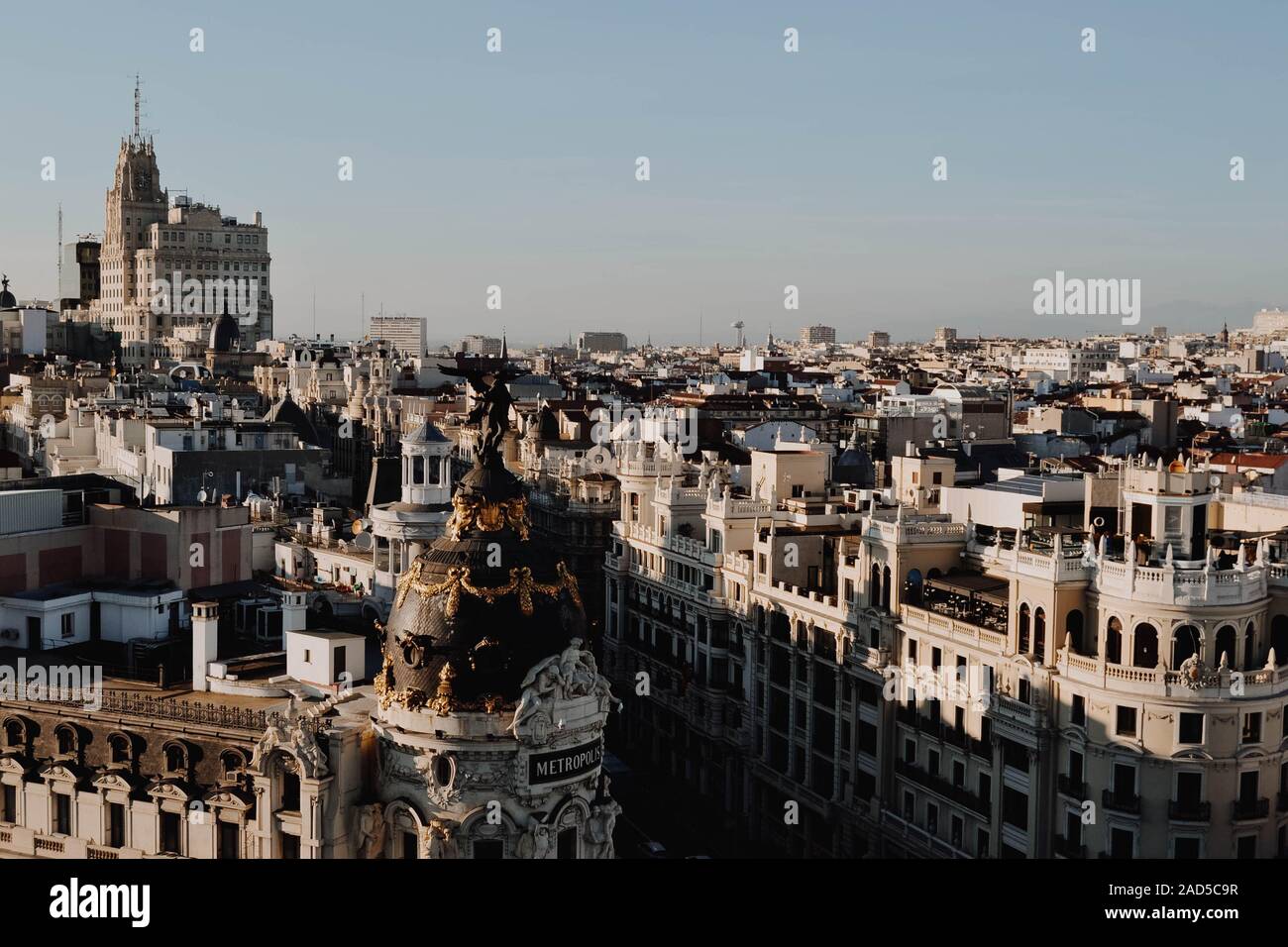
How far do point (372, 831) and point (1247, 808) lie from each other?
2669 centimetres

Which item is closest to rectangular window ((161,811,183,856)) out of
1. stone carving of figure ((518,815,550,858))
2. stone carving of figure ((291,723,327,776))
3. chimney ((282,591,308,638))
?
stone carving of figure ((291,723,327,776))

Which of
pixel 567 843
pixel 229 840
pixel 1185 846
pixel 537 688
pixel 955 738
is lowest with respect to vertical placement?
pixel 1185 846

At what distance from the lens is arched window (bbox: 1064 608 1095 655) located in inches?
1935

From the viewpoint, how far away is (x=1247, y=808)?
46281 mm

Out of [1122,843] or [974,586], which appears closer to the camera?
[1122,843]

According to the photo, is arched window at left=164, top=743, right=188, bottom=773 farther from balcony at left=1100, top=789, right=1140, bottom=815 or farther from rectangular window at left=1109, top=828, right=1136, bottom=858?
rectangular window at left=1109, top=828, right=1136, bottom=858

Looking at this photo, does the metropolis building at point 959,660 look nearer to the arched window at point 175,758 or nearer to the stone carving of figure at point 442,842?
the stone carving of figure at point 442,842

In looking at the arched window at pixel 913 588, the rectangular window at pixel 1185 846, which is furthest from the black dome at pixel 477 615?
the arched window at pixel 913 588

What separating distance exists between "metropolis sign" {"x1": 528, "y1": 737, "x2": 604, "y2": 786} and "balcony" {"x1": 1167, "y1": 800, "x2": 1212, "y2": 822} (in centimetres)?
1961

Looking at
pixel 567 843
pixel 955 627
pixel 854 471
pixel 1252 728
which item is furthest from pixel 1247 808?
pixel 854 471

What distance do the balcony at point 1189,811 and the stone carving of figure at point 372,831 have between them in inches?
955

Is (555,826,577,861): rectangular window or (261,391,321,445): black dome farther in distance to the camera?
(261,391,321,445): black dome

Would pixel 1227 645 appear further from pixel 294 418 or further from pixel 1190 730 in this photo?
pixel 294 418

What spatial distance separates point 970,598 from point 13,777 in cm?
3244
